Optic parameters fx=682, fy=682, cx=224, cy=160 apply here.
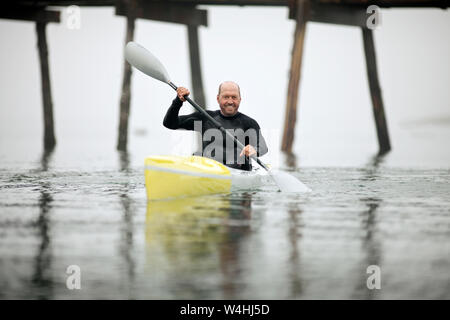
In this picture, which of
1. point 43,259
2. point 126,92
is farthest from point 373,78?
point 43,259

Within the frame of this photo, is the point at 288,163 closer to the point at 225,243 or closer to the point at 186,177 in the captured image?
the point at 186,177

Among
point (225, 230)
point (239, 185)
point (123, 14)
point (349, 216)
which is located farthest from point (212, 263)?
point (123, 14)

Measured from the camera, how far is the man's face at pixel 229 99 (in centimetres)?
648

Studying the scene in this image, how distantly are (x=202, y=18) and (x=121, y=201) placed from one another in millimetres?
8271

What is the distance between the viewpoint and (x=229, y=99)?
6520 millimetres

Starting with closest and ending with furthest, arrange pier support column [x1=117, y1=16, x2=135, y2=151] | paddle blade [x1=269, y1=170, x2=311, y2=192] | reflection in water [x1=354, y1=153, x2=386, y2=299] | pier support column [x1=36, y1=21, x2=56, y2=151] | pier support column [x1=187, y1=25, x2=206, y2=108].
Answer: reflection in water [x1=354, y1=153, x2=386, y2=299]
paddle blade [x1=269, y1=170, x2=311, y2=192]
pier support column [x1=117, y1=16, x2=135, y2=151]
pier support column [x1=187, y1=25, x2=206, y2=108]
pier support column [x1=36, y1=21, x2=56, y2=151]

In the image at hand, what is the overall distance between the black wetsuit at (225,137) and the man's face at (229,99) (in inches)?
3.8

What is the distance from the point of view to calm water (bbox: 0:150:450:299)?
9.49 feet

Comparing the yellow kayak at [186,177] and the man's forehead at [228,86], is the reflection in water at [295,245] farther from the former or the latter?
the man's forehead at [228,86]

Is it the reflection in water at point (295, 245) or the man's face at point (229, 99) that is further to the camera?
the man's face at point (229, 99)

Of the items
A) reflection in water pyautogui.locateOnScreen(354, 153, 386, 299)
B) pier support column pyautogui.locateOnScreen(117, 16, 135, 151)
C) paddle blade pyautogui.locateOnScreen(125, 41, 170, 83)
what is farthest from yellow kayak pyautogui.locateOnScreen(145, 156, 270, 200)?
pier support column pyautogui.locateOnScreen(117, 16, 135, 151)

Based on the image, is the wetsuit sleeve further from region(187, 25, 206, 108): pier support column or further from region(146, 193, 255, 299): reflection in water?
region(187, 25, 206, 108): pier support column

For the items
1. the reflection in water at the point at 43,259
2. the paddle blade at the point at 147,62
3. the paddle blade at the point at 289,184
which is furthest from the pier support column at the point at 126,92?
the reflection in water at the point at 43,259

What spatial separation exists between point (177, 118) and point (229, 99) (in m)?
0.53
